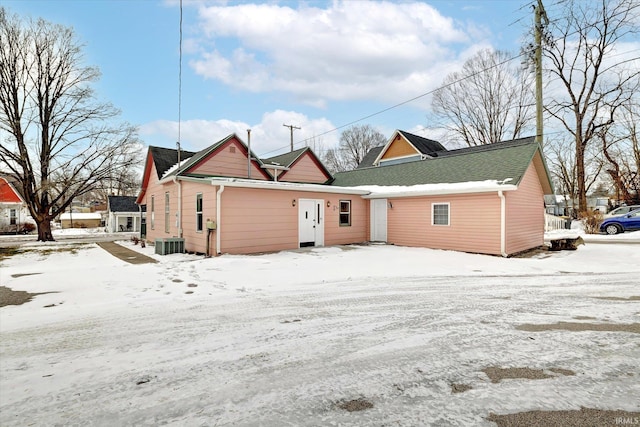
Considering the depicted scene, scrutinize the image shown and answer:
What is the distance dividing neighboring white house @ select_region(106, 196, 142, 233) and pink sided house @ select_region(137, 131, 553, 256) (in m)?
23.0

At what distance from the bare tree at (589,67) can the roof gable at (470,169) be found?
1174cm

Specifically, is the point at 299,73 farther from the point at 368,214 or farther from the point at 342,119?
the point at 368,214

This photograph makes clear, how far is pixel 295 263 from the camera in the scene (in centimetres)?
908

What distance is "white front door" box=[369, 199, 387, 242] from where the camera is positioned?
1402 cm

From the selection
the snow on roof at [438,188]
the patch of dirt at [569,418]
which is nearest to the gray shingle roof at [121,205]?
the snow on roof at [438,188]

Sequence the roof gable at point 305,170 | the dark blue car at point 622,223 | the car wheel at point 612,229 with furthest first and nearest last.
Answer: the roof gable at point 305,170
the car wheel at point 612,229
the dark blue car at point 622,223

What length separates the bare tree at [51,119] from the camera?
19.0 m

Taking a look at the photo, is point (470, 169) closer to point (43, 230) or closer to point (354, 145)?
point (43, 230)

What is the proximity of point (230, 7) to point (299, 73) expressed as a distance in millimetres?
8532

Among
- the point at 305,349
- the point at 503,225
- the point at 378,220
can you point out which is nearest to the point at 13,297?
the point at 305,349

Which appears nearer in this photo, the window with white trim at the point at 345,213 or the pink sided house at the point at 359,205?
the pink sided house at the point at 359,205

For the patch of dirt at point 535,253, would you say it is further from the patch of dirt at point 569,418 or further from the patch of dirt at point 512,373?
the patch of dirt at point 569,418

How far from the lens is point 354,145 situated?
1747 inches

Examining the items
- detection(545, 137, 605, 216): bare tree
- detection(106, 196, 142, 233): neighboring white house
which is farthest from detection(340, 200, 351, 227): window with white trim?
detection(106, 196, 142, 233): neighboring white house
